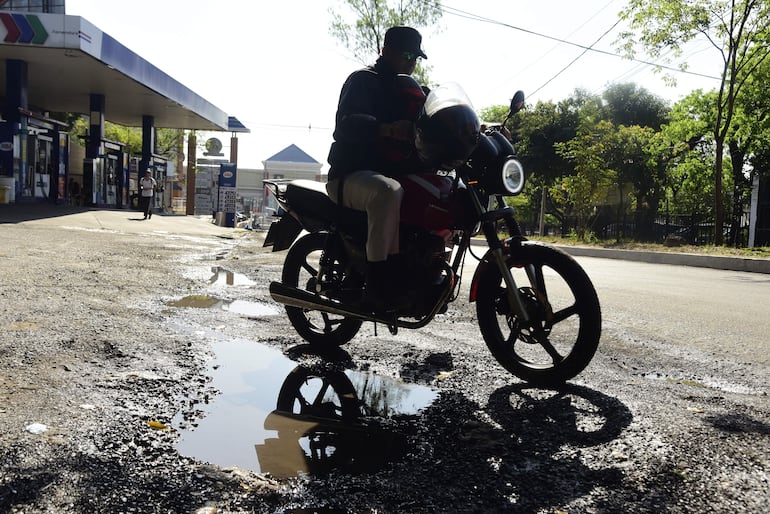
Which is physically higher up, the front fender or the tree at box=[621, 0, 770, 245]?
the tree at box=[621, 0, 770, 245]

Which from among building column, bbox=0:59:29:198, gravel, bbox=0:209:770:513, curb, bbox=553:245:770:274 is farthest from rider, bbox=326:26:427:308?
building column, bbox=0:59:29:198

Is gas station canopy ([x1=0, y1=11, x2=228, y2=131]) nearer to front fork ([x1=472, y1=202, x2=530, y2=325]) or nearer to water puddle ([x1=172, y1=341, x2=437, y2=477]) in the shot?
water puddle ([x1=172, y1=341, x2=437, y2=477])

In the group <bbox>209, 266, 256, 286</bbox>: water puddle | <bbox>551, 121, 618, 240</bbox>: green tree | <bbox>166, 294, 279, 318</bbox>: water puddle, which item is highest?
<bbox>551, 121, 618, 240</bbox>: green tree

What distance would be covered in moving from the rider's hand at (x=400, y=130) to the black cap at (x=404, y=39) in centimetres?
57

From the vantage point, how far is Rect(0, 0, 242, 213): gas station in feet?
57.5

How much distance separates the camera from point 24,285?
5.07 metres

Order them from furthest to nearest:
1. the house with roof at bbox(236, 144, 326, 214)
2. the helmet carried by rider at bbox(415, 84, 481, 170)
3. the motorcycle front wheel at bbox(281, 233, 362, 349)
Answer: the house with roof at bbox(236, 144, 326, 214) → the motorcycle front wheel at bbox(281, 233, 362, 349) → the helmet carried by rider at bbox(415, 84, 481, 170)

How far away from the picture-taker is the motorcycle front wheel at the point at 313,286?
3.78 meters

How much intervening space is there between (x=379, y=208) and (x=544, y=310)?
0.95m

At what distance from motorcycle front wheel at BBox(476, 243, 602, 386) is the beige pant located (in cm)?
52

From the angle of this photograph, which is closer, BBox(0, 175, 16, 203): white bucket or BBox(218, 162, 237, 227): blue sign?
BBox(0, 175, 16, 203): white bucket

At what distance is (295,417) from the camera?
2516mm

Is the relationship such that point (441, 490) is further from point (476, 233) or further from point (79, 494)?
point (476, 233)

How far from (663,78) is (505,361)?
1993 centimetres
